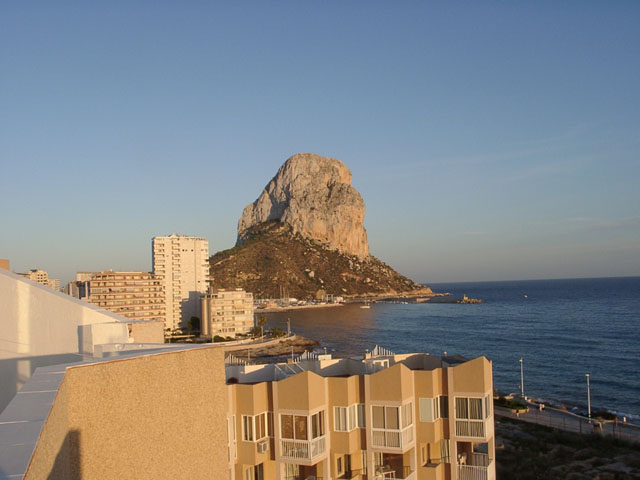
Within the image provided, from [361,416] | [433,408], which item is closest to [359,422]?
[361,416]

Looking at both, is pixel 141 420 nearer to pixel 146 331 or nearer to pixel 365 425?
pixel 146 331

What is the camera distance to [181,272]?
84.9 meters

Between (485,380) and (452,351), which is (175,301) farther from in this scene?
(485,380)

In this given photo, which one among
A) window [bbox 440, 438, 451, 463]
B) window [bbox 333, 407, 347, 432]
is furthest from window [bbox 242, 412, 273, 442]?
window [bbox 440, 438, 451, 463]

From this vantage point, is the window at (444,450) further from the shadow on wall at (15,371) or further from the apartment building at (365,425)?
the shadow on wall at (15,371)

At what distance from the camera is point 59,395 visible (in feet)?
11.5

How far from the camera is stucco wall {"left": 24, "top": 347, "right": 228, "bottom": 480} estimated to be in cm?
379

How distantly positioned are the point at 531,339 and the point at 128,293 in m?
51.5

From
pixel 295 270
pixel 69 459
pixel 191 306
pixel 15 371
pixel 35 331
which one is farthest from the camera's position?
pixel 295 270

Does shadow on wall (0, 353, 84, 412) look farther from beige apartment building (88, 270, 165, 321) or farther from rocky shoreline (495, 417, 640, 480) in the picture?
beige apartment building (88, 270, 165, 321)

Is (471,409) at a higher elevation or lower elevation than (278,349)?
higher

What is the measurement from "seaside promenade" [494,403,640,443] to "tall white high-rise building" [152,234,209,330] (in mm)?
57525

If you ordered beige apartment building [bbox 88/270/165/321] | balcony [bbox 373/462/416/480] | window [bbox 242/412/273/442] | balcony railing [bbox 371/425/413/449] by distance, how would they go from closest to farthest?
window [bbox 242/412/273/442] < balcony railing [bbox 371/425/413/449] < balcony [bbox 373/462/416/480] < beige apartment building [bbox 88/270/165/321]

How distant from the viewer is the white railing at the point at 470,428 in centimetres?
1143
